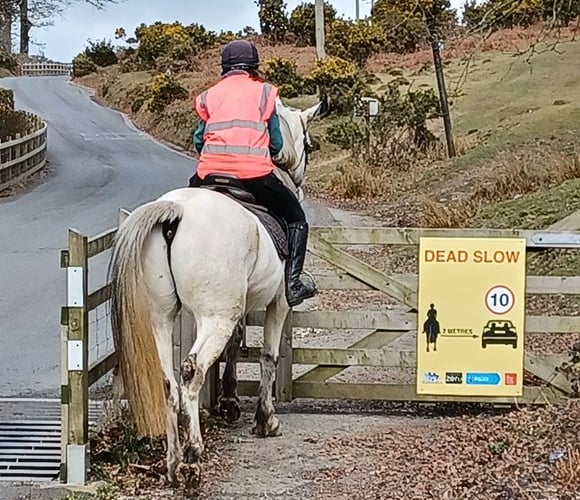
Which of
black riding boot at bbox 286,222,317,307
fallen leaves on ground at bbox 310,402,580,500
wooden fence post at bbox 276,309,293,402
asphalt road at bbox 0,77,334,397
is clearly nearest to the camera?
fallen leaves on ground at bbox 310,402,580,500

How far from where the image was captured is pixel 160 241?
223 inches

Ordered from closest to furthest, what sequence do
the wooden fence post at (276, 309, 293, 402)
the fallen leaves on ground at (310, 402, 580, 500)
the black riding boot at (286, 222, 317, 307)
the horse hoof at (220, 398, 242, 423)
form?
the fallen leaves on ground at (310, 402, 580, 500), the black riding boot at (286, 222, 317, 307), the horse hoof at (220, 398, 242, 423), the wooden fence post at (276, 309, 293, 402)

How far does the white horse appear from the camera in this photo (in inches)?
221

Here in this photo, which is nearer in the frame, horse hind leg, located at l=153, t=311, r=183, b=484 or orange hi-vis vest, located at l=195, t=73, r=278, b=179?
horse hind leg, located at l=153, t=311, r=183, b=484

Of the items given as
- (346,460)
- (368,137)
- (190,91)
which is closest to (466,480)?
(346,460)

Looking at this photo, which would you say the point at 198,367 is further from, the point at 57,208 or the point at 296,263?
the point at 57,208

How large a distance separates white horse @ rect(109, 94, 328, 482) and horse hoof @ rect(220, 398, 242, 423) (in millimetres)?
1333

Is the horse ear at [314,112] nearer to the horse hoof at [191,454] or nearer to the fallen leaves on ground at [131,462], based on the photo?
the fallen leaves on ground at [131,462]

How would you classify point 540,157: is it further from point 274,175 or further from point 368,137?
point 274,175

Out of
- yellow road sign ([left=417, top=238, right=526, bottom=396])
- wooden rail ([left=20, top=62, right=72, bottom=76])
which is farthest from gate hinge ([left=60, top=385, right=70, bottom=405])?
wooden rail ([left=20, top=62, right=72, bottom=76])

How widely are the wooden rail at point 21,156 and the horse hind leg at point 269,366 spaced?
20.7 meters

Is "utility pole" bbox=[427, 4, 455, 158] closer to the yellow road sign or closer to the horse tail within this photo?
the yellow road sign

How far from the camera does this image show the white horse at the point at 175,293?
5.62 m

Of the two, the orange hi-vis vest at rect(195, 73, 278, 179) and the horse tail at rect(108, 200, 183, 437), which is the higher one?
the orange hi-vis vest at rect(195, 73, 278, 179)
